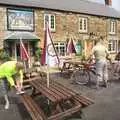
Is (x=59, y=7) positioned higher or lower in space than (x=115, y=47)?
higher

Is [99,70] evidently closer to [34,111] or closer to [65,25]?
[34,111]

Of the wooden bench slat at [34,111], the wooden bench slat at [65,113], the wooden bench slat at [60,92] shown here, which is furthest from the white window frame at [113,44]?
the wooden bench slat at [65,113]

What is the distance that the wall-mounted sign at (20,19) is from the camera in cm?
2305

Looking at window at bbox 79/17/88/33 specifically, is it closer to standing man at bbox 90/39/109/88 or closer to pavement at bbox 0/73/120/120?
standing man at bbox 90/39/109/88

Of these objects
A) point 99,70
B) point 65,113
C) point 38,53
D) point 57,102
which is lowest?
point 65,113

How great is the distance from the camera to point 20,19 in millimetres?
23672

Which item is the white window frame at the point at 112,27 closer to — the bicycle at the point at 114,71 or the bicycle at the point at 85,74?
the bicycle at the point at 114,71

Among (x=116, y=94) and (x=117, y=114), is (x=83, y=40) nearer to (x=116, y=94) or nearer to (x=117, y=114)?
(x=116, y=94)

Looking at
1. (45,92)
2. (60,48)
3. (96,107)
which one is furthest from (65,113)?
(60,48)

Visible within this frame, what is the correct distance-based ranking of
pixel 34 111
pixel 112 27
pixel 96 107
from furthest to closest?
pixel 112 27
pixel 96 107
pixel 34 111

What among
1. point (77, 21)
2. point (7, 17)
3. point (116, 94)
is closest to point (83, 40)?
point (77, 21)

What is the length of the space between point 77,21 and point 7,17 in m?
8.10

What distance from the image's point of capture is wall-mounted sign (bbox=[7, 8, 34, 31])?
23.0 metres

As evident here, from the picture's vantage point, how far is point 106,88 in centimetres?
1161
